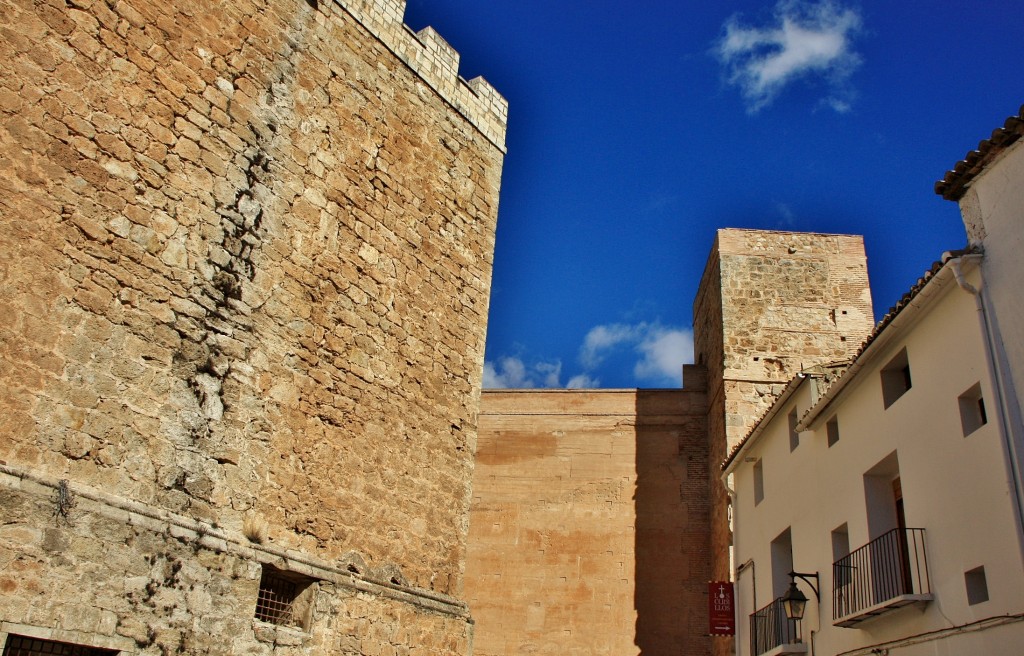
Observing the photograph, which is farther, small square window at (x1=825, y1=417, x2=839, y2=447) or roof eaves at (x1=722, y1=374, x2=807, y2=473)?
roof eaves at (x1=722, y1=374, x2=807, y2=473)

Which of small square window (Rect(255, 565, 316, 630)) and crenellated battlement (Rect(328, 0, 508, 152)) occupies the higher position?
crenellated battlement (Rect(328, 0, 508, 152))

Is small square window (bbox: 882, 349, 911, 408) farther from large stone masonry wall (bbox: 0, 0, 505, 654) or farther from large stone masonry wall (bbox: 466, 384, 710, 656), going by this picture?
large stone masonry wall (bbox: 466, 384, 710, 656)

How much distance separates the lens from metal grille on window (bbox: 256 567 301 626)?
221 inches

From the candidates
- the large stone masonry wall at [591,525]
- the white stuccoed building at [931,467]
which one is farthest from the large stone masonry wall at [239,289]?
the large stone masonry wall at [591,525]

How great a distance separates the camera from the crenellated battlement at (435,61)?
738cm

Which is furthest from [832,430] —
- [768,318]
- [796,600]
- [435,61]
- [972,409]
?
[435,61]

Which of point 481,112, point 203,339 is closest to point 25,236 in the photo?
point 203,339

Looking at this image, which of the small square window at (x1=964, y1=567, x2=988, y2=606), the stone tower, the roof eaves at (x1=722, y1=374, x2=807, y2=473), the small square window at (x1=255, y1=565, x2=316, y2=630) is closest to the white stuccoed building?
the small square window at (x1=964, y1=567, x2=988, y2=606)

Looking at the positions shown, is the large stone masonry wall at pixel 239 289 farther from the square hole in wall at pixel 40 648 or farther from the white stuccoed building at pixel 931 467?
the white stuccoed building at pixel 931 467

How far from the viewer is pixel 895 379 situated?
8.19m

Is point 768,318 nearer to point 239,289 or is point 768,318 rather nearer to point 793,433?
point 793,433

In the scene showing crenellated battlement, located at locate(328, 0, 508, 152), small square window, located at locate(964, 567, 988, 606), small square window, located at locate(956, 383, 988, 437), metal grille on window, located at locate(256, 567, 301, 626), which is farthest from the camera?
crenellated battlement, located at locate(328, 0, 508, 152)

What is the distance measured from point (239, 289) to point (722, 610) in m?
8.45

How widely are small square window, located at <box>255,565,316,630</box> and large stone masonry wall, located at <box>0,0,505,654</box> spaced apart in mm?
173
